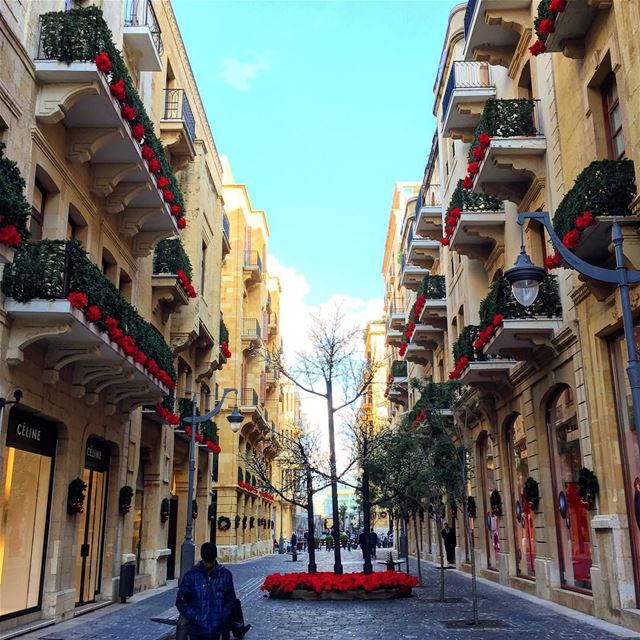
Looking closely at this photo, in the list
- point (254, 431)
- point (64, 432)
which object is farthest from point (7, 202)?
point (254, 431)

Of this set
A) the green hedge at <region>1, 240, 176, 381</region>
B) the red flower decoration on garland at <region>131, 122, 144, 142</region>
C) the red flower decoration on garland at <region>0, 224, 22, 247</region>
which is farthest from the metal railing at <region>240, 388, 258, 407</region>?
the red flower decoration on garland at <region>0, 224, 22, 247</region>

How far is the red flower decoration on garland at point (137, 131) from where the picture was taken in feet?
50.2

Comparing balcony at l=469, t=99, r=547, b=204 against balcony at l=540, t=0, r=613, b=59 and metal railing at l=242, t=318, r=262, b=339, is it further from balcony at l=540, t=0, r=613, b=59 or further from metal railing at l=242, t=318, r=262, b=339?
metal railing at l=242, t=318, r=262, b=339

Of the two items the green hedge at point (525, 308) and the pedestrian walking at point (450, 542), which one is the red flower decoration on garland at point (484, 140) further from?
the pedestrian walking at point (450, 542)

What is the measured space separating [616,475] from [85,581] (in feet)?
38.0

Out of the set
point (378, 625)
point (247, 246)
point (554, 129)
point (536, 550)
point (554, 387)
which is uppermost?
point (247, 246)

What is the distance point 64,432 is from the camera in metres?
15.1

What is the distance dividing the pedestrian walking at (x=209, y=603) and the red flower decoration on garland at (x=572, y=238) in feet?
27.4

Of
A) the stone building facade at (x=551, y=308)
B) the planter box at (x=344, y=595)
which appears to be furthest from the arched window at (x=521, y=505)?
the planter box at (x=344, y=595)

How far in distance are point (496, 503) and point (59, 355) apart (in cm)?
1356

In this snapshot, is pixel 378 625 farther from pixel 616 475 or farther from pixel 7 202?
pixel 7 202

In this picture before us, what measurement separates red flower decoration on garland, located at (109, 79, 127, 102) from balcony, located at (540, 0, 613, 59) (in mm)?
8272

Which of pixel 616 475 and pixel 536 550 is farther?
pixel 536 550

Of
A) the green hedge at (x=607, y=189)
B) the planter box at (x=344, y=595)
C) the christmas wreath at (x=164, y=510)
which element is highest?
the green hedge at (x=607, y=189)
